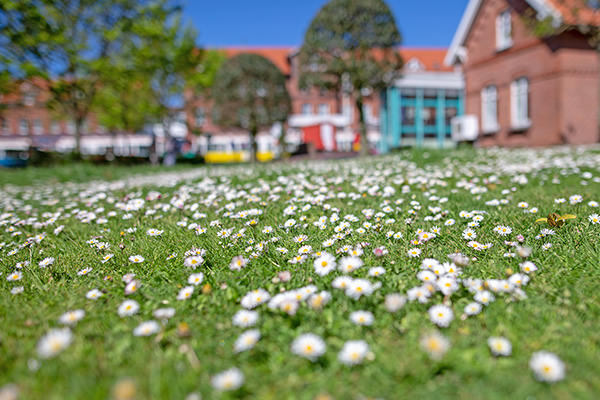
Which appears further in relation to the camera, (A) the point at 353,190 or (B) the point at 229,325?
(A) the point at 353,190

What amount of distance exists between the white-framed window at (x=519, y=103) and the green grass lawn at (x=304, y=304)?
14263mm

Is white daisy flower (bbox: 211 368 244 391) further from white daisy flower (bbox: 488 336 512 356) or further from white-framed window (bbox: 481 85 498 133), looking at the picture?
white-framed window (bbox: 481 85 498 133)

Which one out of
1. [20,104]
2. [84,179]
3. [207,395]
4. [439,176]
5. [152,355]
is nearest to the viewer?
[207,395]

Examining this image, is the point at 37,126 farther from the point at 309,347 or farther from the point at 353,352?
the point at 353,352

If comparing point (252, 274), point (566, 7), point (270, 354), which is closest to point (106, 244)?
point (252, 274)

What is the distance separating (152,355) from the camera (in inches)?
56.0

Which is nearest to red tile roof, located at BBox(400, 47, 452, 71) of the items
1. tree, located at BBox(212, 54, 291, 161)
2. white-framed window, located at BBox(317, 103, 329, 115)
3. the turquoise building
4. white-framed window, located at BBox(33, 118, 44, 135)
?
white-framed window, located at BBox(317, 103, 329, 115)

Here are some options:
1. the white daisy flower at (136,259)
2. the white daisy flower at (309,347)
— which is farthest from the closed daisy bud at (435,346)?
the white daisy flower at (136,259)

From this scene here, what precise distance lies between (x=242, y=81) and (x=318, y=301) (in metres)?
19.2

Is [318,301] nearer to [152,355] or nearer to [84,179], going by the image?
[152,355]

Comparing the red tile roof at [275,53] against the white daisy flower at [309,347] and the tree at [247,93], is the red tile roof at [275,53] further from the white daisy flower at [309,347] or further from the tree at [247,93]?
the white daisy flower at [309,347]

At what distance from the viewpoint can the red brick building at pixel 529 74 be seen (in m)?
14.1

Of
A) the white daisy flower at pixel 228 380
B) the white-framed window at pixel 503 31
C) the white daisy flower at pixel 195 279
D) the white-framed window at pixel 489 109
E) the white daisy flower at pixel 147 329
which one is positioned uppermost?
the white-framed window at pixel 503 31

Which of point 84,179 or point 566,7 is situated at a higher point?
point 566,7
